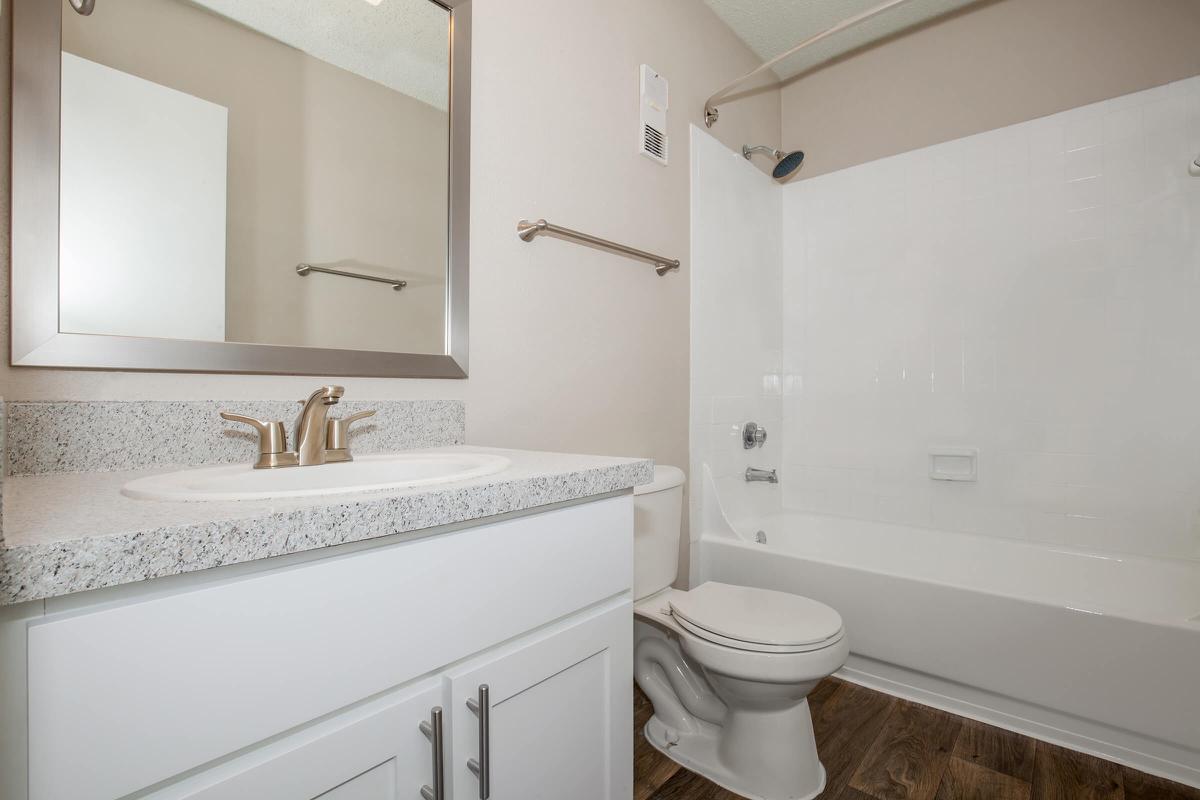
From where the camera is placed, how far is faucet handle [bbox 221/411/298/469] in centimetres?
101

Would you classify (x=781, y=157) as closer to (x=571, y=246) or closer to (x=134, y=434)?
(x=571, y=246)

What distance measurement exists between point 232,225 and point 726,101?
6.53 ft

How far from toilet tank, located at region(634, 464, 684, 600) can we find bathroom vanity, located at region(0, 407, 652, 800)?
0.66m

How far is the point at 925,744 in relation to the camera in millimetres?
1668

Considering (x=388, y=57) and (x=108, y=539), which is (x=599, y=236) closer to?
(x=388, y=57)

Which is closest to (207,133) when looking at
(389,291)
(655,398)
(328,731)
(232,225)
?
(232,225)

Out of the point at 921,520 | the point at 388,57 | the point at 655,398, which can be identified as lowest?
the point at 921,520

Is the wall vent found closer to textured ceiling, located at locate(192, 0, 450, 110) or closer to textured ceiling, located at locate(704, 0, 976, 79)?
textured ceiling, located at locate(704, 0, 976, 79)

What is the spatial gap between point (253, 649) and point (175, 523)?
15 cm

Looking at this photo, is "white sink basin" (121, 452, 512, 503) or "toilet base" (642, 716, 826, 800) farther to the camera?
"toilet base" (642, 716, 826, 800)

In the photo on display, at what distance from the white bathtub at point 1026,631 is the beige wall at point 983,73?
5.32ft

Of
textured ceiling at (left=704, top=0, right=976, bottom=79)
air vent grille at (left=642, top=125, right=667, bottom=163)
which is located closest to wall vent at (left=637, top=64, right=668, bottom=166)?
air vent grille at (left=642, top=125, right=667, bottom=163)

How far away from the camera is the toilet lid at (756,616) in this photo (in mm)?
1409

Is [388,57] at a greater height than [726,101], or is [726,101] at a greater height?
[726,101]
